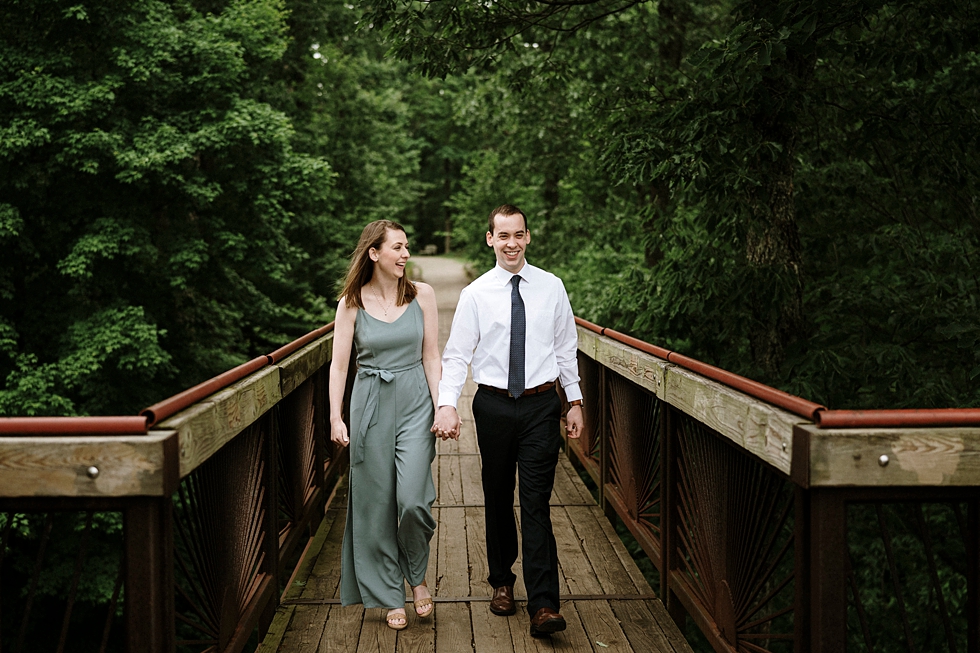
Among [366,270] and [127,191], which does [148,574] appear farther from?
[127,191]

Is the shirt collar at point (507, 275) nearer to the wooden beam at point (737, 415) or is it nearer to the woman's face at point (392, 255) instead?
the woman's face at point (392, 255)

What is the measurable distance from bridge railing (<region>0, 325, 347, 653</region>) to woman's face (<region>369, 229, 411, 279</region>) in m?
0.67

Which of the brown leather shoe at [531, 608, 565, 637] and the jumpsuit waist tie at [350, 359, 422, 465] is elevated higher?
the jumpsuit waist tie at [350, 359, 422, 465]

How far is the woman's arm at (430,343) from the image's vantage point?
387 cm

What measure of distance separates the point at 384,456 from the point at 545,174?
1419 centimetres

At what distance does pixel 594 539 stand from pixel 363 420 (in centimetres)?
200

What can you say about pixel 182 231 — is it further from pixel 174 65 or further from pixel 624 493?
pixel 624 493

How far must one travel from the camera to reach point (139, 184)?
1500 centimetres

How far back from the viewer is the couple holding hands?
370 centimetres

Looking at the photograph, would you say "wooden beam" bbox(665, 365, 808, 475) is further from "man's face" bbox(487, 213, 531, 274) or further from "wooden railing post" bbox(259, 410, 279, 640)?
"wooden railing post" bbox(259, 410, 279, 640)

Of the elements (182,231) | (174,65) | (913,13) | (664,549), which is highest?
(174,65)

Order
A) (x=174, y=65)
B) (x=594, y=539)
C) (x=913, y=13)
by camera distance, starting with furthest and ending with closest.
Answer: (x=174, y=65) < (x=913, y=13) < (x=594, y=539)

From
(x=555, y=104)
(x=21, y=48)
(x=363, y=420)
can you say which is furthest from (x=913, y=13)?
(x=21, y=48)

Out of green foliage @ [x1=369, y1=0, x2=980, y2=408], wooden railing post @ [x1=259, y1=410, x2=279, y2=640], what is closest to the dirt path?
green foliage @ [x1=369, y1=0, x2=980, y2=408]
